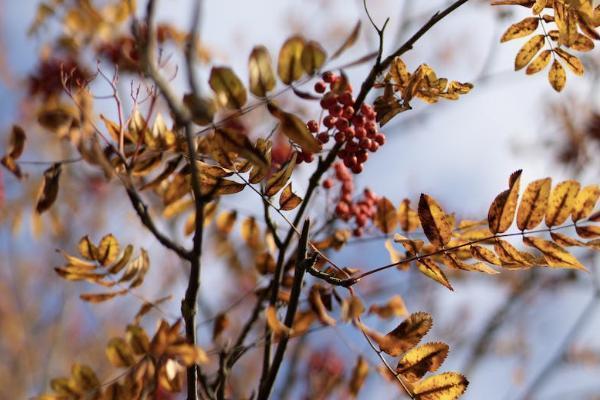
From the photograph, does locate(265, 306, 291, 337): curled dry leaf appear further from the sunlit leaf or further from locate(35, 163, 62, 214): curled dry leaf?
locate(35, 163, 62, 214): curled dry leaf

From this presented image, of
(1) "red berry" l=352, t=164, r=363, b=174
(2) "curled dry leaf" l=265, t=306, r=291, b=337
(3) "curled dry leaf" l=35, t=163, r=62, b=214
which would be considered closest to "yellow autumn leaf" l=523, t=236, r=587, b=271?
(1) "red berry" l=352, t=164, r=363, b=174

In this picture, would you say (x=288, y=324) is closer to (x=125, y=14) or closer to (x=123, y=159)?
(x=123, y=159)

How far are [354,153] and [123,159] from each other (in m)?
0.41

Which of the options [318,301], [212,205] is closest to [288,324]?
[318,301]

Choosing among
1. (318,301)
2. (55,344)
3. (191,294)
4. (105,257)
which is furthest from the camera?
(55,344)

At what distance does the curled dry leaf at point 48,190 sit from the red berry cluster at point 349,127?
1.62 feet

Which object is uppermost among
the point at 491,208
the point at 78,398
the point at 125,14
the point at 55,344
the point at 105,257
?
the point at 125,14

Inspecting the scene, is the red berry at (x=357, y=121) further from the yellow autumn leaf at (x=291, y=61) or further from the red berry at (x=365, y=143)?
the yellow autumn leaf at (x=291, y=61)

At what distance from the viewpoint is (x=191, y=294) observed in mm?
871

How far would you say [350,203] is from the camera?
1429mm

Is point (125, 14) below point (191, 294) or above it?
above

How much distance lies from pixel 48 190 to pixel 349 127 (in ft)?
1.96

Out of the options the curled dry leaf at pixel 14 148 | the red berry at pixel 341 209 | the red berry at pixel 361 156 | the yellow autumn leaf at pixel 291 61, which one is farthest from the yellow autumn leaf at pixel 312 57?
the curled dry leaf at pixel 14 148

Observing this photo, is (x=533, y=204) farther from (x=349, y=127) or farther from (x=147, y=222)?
(x=147, y=222)
